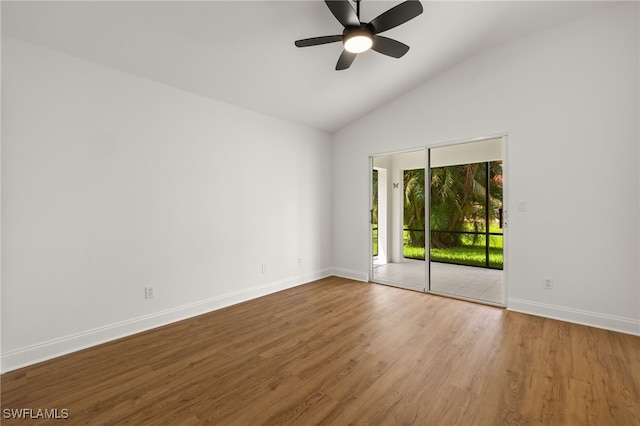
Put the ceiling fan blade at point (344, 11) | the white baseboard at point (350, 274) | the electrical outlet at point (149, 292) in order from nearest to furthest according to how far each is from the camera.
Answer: the ceiling fan blade at point (344, 11) → the electrical outlet at point (149, 292) → the white baseboard at point (350, 274)

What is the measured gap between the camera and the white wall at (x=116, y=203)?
2.32 metres

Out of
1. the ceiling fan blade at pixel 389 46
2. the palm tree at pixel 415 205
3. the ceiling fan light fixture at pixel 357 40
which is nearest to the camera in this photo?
the ceiling fan light fixture at pixel 357 40

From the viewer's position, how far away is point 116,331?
2.79m

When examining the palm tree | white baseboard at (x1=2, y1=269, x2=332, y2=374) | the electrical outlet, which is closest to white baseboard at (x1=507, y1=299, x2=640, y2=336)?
the palm tree

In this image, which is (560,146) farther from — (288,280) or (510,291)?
(288,280)

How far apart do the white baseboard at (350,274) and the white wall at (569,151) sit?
2138mm

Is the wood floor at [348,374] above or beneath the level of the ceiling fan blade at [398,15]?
beneath

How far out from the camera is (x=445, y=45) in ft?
11.5

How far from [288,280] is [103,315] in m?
2.42

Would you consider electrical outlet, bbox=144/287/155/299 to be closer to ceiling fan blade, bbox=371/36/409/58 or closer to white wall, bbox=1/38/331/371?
white wall, bbox=1/38/331/371

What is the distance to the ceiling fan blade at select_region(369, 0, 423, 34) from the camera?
211 cm

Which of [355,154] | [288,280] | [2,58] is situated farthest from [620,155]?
[2,58]

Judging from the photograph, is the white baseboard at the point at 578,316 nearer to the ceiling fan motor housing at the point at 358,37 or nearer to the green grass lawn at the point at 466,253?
the green grass lawn at the point at 466,253

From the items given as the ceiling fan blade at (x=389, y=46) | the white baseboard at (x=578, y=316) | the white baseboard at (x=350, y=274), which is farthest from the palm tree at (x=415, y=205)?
the ceiling fan blade at (x=389, y=46)
